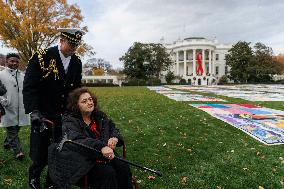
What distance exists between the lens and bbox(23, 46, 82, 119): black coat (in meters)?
Result: 3.74

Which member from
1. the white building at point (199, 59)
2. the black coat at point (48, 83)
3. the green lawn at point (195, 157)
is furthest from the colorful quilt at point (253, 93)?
the white building at point (199, 59)

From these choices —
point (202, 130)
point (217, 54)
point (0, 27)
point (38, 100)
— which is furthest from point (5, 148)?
point (217, 54)

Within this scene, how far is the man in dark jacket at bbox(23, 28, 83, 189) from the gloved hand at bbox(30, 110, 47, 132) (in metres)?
0.02

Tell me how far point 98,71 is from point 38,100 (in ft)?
295

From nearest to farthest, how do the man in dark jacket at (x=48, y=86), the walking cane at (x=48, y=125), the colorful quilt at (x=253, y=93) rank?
the walking cane at (x=48, y=125) < the man in dark jacket at (x=48, y=86) < the colorful quilt at (x=253, y=93)

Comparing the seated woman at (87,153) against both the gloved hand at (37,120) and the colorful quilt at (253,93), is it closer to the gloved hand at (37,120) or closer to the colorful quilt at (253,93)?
the gloved hand at (37,120)

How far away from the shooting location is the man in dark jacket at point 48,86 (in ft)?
12.2

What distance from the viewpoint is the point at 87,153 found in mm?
3230

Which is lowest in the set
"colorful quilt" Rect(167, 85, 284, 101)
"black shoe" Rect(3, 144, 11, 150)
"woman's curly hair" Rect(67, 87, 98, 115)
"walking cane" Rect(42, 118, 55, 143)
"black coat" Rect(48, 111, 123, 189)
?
"colorful quilt" Rect(167, 85, 284, 101)

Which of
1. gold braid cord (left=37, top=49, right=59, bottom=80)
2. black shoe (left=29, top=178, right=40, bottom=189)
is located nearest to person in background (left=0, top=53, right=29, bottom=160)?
black shoe (left=29, top=178, right=40, bottom=189)

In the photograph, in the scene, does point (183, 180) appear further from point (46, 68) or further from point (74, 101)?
point (46, 68)

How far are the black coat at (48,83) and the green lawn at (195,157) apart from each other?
4.22 feet

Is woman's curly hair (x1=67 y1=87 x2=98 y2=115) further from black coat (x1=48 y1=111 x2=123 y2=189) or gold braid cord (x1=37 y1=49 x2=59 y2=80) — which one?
gold braid cord (x1=37 y1=49 x2=59 y2=80)

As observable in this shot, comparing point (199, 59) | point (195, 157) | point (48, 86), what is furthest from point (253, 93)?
point (199, 59)
